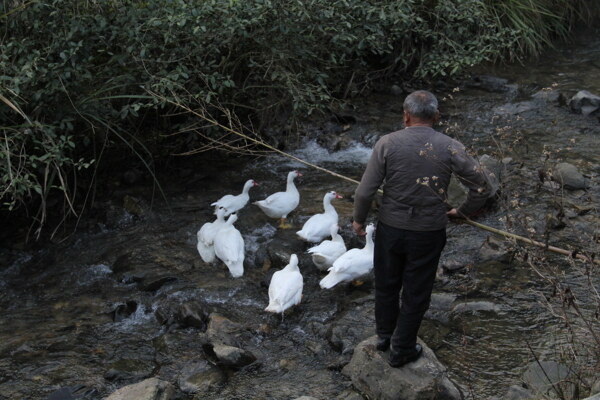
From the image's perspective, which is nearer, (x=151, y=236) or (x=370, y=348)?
(x=370, y=348)

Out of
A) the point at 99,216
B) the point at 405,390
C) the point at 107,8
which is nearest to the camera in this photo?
the point at 405,390

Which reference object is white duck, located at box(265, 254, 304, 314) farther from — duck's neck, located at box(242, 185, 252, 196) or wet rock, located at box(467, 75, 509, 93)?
wet rock, located at box(467, 75, 509, 93)

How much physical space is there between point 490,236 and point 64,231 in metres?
4.55

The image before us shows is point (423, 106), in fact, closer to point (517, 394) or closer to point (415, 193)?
point (415, 193)

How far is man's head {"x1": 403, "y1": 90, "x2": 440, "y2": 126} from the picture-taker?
4230mm

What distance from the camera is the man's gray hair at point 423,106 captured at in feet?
13.9

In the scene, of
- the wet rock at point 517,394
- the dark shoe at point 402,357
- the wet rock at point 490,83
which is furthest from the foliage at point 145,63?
the wet rock at point 517,394

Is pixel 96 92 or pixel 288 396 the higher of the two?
pixel 96 92

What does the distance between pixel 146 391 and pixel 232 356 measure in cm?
75

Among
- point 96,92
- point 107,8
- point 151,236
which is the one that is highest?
point 107,8

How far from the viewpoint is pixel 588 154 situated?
900 cm

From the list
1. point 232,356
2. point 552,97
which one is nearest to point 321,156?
point 552,97

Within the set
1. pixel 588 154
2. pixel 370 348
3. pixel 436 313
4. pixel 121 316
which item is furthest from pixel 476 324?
pixel 588 154

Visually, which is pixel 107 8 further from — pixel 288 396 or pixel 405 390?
pixel 405 390
